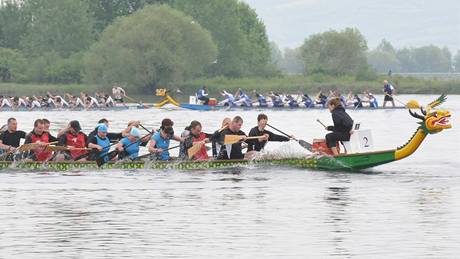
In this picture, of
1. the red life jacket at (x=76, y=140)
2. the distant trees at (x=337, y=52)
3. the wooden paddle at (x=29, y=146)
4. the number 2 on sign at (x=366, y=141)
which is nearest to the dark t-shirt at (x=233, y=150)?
the number 2 on sign at (x=366, y=141)

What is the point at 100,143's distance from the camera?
27.1 m

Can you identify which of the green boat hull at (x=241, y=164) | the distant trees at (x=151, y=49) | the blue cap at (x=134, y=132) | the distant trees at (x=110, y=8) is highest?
the distant trees at (x=110, y=8)

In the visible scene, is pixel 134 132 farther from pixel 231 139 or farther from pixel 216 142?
pixel 231 139

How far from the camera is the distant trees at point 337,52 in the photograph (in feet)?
373

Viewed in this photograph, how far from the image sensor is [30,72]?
107m

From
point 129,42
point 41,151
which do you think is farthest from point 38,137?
point 129,42

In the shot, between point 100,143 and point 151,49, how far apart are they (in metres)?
64.8

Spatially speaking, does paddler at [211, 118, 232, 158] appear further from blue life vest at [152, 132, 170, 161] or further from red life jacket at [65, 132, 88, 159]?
red life jacket at [65, 132, 88, 159]

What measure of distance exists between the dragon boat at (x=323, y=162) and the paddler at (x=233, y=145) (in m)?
0.29

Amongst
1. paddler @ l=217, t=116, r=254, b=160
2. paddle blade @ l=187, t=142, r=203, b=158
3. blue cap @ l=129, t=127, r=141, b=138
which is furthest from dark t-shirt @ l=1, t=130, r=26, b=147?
paddler @ l=217, t=116, r=254, b=160

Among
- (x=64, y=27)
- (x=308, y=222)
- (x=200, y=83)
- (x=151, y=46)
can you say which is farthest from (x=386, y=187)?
(x=64, y=27)

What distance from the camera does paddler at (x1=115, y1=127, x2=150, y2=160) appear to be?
27.0m

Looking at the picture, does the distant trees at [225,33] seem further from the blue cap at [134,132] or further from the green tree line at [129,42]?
the blue cap at [134,132]

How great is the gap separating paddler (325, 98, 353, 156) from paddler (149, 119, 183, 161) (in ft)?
10.6
